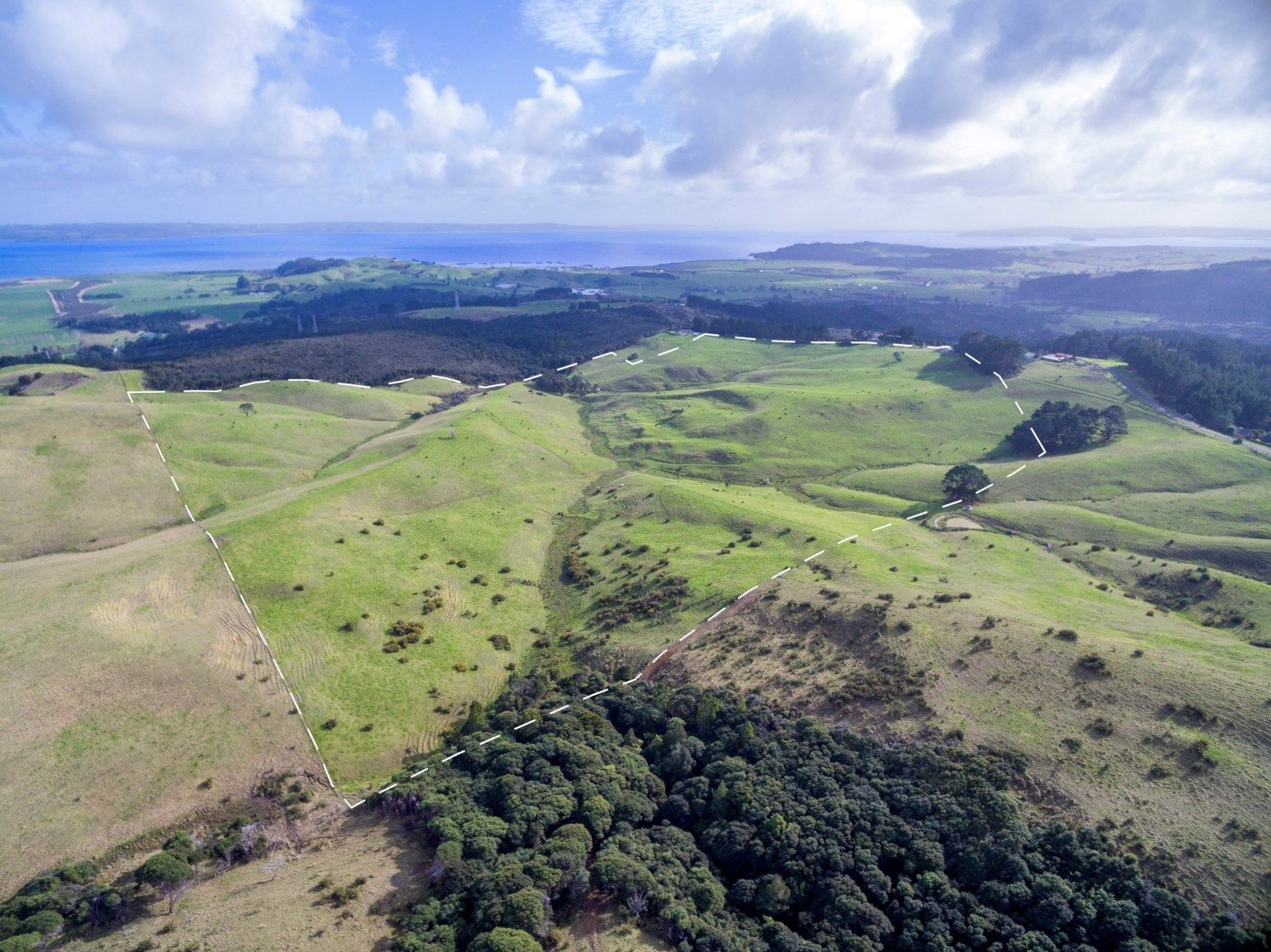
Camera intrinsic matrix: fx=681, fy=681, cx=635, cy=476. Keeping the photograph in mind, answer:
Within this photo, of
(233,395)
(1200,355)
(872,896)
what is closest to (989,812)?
(872,896)

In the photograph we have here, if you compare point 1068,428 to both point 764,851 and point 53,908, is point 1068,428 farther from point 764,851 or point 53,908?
point 53,908

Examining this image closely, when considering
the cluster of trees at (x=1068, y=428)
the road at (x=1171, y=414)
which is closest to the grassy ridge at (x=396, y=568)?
the cluster of trees at (x=1068, y=428)

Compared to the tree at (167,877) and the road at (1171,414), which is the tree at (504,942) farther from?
the road at (1171,414)

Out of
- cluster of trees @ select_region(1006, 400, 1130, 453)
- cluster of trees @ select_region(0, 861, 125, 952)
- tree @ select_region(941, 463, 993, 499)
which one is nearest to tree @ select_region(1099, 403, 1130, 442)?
cluster of trees @ select_region(1006, 400, 1130, 453)

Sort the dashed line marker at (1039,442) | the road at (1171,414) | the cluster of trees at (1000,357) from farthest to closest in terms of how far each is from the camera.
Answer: the cluster of trees at (1000,357)
the dashed line marker at (1039,442)
the road at (1171,414)

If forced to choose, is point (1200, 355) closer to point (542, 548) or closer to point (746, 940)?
point (542, 548)
